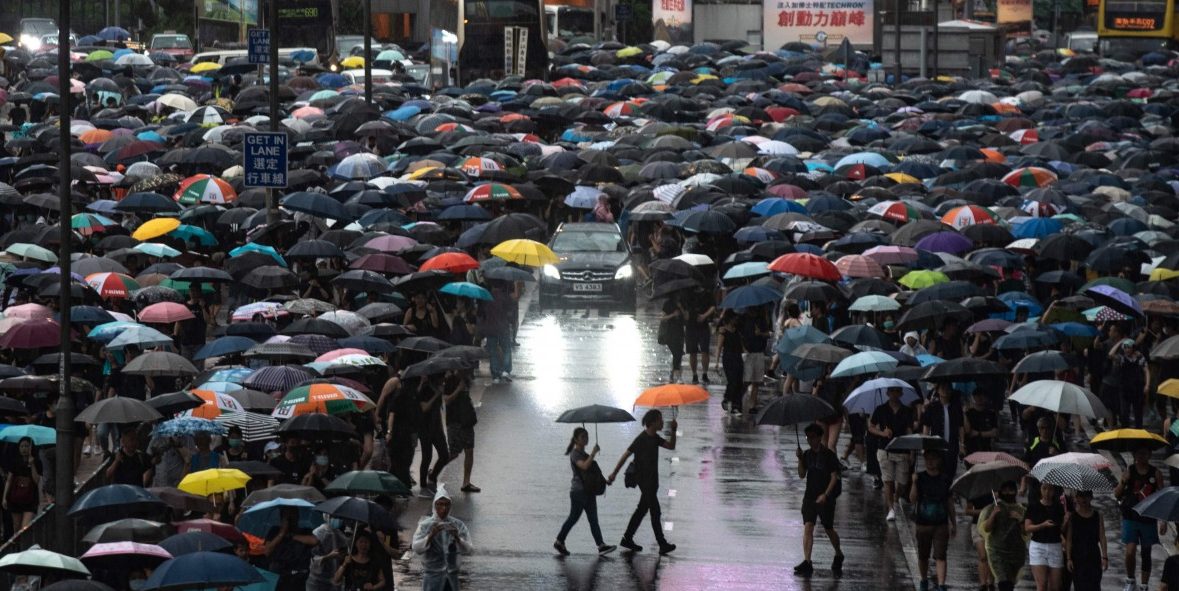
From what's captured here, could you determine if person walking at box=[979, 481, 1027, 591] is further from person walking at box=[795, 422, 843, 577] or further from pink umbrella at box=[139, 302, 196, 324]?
pink umbrella at box=[139, 302, 196, 324]

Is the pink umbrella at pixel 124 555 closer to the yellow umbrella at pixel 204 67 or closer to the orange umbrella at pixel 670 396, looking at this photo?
the orange umbrella at pixel 670 396

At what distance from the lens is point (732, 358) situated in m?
24.3

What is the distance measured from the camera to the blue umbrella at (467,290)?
24594 mm

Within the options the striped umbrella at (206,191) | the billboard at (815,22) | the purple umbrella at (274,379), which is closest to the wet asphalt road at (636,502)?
the purple umbrella at (274,379)

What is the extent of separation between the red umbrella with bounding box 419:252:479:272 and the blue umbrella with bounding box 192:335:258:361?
16.0ft

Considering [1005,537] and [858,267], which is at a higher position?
[858,267]

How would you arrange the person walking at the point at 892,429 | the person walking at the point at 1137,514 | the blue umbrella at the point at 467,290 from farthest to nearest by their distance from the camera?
the blue umbrella at the point at 467,290 → the person walking at the point at 892,429 → the person walking at the point at 1137,514

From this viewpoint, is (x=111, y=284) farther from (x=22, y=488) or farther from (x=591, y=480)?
(x=591, y=480)

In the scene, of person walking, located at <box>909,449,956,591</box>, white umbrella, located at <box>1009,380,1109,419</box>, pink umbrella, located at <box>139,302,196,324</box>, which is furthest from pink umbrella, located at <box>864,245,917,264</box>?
person walking, located at <box>909,449,956,591</box>

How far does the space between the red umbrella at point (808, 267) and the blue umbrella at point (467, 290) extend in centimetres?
403

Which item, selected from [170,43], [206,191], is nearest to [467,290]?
[206,191]

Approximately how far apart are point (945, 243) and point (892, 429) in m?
9.72

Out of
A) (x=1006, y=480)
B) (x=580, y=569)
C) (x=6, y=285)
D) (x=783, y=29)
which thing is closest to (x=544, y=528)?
(x=580, y=569)

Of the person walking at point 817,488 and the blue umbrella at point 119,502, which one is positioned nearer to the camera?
the blue umbrella at point 119,502
